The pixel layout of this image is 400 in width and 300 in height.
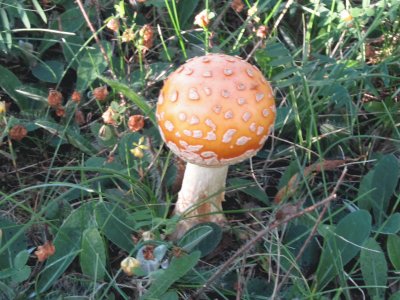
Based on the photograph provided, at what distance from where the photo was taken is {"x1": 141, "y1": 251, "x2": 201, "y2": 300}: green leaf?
1784mm

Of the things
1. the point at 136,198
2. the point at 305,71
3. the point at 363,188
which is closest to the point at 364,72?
the point at 305,71

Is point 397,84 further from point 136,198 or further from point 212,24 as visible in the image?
point 136,198

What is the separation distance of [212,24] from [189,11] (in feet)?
0.42

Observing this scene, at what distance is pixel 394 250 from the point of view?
1.97 m

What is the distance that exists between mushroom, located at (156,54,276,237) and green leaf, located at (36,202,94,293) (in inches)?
15.4

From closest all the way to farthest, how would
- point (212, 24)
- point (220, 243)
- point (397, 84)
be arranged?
point (220, 243)
point (397, 84)
point (212, 24)

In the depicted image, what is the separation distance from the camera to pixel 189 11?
2764mm

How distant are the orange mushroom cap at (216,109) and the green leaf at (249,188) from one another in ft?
1.22

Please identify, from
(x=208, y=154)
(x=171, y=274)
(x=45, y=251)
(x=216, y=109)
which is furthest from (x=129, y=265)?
(x=216, y=109)

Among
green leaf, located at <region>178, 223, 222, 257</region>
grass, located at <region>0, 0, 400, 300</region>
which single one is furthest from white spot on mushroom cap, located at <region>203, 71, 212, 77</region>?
green leaf, located at <region>178, 223, 222, 257</region>

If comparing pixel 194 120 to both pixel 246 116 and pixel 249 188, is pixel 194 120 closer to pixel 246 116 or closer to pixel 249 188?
pixel 246 116

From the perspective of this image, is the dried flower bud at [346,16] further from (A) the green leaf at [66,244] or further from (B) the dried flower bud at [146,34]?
(A) the green leaf at [66,244]

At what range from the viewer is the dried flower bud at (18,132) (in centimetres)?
227

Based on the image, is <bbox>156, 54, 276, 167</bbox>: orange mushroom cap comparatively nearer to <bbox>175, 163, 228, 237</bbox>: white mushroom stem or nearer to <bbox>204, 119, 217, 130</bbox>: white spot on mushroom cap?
<bbox>204, 119, 217, 130</bbox>: white spot on mushroom cap
